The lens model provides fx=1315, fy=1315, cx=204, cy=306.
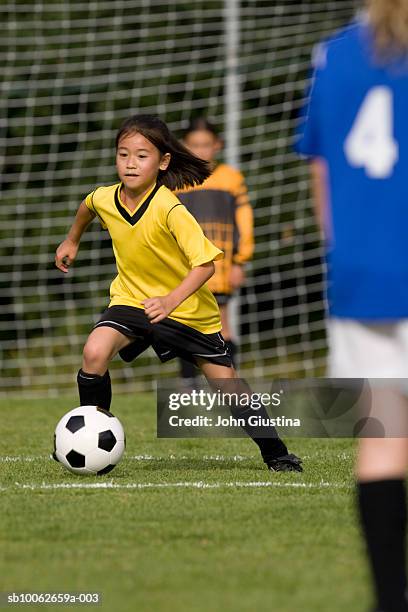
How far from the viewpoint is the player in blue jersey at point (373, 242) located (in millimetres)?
2852

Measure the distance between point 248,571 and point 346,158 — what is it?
1.17 m

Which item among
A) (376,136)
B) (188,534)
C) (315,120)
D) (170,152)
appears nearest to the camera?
(376,136)

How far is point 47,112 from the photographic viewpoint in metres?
12.3

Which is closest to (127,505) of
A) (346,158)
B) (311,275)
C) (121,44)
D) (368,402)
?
(368,402)

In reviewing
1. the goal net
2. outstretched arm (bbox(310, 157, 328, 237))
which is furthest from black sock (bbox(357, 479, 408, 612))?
the goal net

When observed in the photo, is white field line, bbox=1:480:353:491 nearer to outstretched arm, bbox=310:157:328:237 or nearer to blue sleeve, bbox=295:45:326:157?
outstretched arm, bbox=310:157:328:237

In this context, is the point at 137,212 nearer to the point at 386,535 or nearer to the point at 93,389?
the point at 93,389

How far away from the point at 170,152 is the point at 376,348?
2.86m

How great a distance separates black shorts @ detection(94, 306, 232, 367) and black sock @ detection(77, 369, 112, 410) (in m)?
0.15

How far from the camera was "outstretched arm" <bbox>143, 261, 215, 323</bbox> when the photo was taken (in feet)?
15.8

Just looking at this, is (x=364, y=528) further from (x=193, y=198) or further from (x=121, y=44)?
(x=121, y=44)

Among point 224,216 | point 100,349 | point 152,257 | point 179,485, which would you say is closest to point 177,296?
point 100,349

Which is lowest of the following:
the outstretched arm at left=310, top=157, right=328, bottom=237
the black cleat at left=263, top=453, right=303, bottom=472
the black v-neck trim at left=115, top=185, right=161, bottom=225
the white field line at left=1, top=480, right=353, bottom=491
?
the white field line at left=1, top=480, right=353, bottom=491

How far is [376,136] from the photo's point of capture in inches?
112
